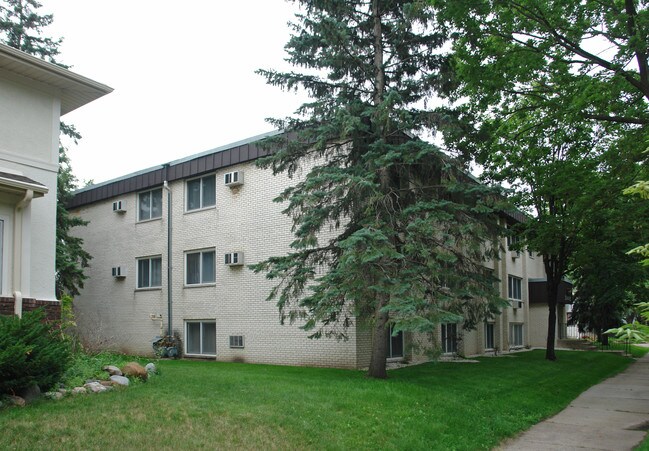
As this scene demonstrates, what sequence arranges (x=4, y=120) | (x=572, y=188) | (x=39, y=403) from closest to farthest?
(x=39, y=403) → (x=4, y=120) → (x=572, y=188)

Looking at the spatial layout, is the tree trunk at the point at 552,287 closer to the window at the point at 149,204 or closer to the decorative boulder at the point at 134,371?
the window at the point at 149,204

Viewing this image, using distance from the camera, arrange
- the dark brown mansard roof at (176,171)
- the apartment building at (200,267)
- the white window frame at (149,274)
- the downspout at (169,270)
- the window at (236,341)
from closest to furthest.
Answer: the apartment building at (200,267) → the window at (236,341) → the dark brown mansard roof at (176,171) → the downspout at (169,270) → the white window frame at (149,274)

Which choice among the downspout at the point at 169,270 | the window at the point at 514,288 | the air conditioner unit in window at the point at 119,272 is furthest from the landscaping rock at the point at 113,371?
the window at the point at 514,288

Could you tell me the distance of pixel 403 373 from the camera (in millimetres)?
13547

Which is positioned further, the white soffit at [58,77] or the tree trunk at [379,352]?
the tree trunk at [379,352]

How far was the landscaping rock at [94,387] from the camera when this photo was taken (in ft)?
28.4

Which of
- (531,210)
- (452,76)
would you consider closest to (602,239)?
(531,210)

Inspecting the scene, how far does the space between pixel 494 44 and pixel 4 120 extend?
32.7 ft

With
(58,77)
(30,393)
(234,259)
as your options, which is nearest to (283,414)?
(30,393)

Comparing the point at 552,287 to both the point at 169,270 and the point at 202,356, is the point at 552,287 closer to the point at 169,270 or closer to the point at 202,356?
the point at 202,356

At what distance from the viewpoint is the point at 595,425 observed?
410 inches

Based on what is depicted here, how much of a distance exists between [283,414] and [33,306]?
5.72m

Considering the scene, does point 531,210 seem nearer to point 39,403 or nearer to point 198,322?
point 198,322

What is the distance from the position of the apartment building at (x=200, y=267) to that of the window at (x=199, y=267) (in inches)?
1.3
